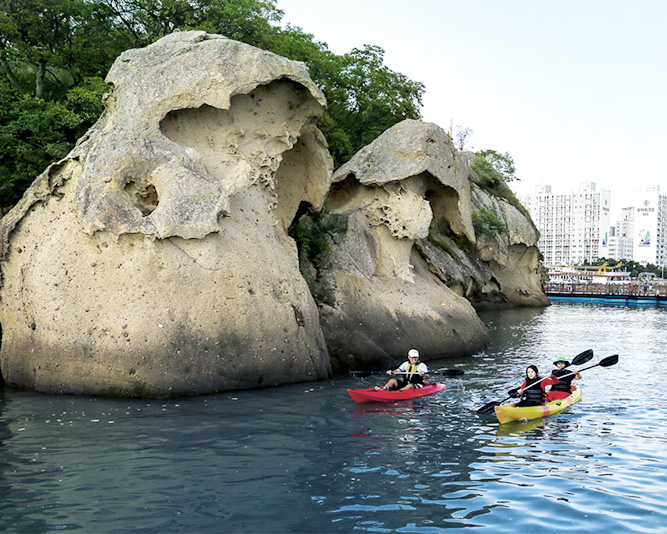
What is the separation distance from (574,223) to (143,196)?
171 meters

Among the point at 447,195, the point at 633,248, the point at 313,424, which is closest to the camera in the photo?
the point at 313,424

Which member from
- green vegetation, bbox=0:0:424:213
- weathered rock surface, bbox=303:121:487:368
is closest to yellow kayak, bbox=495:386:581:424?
weathered rock surface, bbox=303:121:487:368

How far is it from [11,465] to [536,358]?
18147 mm

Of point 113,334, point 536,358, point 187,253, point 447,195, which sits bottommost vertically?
point 536,358

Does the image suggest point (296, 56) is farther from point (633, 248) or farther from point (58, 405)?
point (633, 248)

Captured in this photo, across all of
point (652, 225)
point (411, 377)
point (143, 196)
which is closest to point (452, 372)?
point (411, 377)

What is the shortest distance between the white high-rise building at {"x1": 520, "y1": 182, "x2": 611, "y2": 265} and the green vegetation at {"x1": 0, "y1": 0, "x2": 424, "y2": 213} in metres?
147

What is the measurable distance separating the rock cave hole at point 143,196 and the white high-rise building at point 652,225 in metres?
175

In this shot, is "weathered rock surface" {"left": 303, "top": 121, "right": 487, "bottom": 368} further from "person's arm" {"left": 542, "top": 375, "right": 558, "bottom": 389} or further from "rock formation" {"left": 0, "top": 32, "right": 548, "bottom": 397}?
"person's arm" {"left": 542, "top": 375, "right": 558, "bottom": 389}

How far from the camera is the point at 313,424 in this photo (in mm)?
13352

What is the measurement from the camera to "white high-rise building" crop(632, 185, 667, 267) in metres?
174

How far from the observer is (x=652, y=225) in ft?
573

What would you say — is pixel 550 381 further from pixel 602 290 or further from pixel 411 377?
pixel 602 290

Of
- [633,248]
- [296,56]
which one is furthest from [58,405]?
[633,248]
